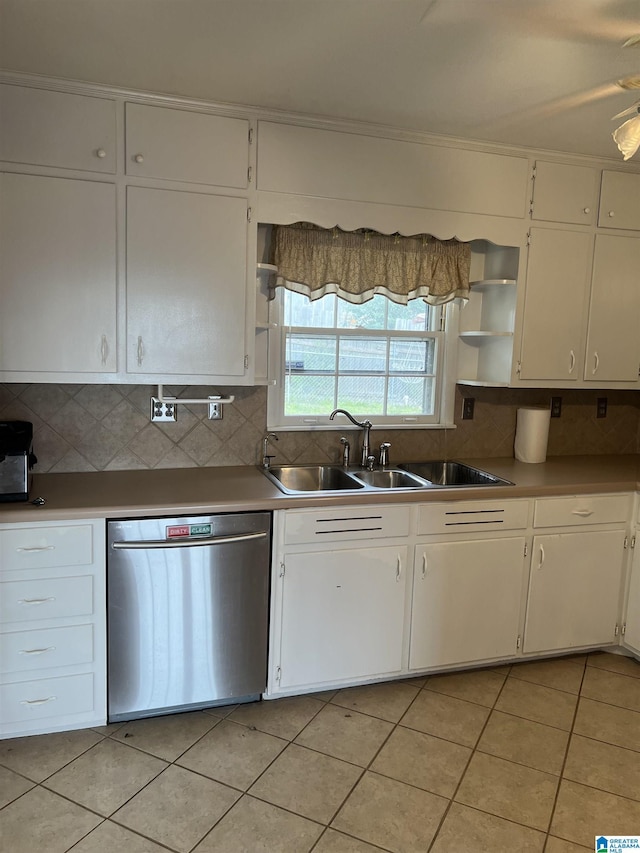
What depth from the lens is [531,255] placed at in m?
3.03

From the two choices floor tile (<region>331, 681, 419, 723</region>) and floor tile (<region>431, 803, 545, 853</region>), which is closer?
floor tile (<region>431, 803, 545, 853</region>)

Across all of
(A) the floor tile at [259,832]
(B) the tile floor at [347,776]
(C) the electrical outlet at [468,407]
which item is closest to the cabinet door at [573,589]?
(B) the tile floor at [347,776]

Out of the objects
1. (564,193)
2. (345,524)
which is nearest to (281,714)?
(345,524)

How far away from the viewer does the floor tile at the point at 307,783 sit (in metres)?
2.07

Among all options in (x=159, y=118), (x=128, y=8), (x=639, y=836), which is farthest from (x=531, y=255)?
(x=639, y=836)

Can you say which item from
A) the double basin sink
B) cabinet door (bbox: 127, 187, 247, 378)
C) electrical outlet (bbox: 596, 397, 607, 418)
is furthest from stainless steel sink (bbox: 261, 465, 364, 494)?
electrical outlet (bbox: 596, 397, 607, 418)

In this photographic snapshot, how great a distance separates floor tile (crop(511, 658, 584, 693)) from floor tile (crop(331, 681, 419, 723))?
550 mm

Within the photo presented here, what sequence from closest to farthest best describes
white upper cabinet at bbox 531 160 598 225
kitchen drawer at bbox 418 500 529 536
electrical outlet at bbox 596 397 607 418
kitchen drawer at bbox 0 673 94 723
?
1. kitchen drawer at bbox 0 673 94 723
2. kitchen drawer at bbox 418 500 529 536
3. white upper cabinet at bbox 531 160 598 225
4. electrical outlet at bbox 596 397 607 418

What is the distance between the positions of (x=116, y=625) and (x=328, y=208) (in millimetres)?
1881

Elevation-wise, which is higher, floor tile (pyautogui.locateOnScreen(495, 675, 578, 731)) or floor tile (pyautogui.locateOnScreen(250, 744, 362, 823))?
floor tile (pyautogui.locateOnScreen(495, 675, 578, 731))

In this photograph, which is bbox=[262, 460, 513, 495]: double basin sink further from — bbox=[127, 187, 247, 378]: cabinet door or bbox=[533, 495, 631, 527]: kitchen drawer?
bbox=[127, 187, 247, 378]: cabinet door

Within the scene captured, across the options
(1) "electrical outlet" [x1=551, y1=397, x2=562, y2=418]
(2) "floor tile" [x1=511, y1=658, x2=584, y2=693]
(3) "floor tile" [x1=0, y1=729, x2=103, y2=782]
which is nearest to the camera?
(3) "floor tile" [x1=0, y1=729, x2=103, y2=782]

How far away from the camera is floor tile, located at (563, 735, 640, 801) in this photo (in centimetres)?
222

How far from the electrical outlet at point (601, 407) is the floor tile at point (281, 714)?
2.27m
